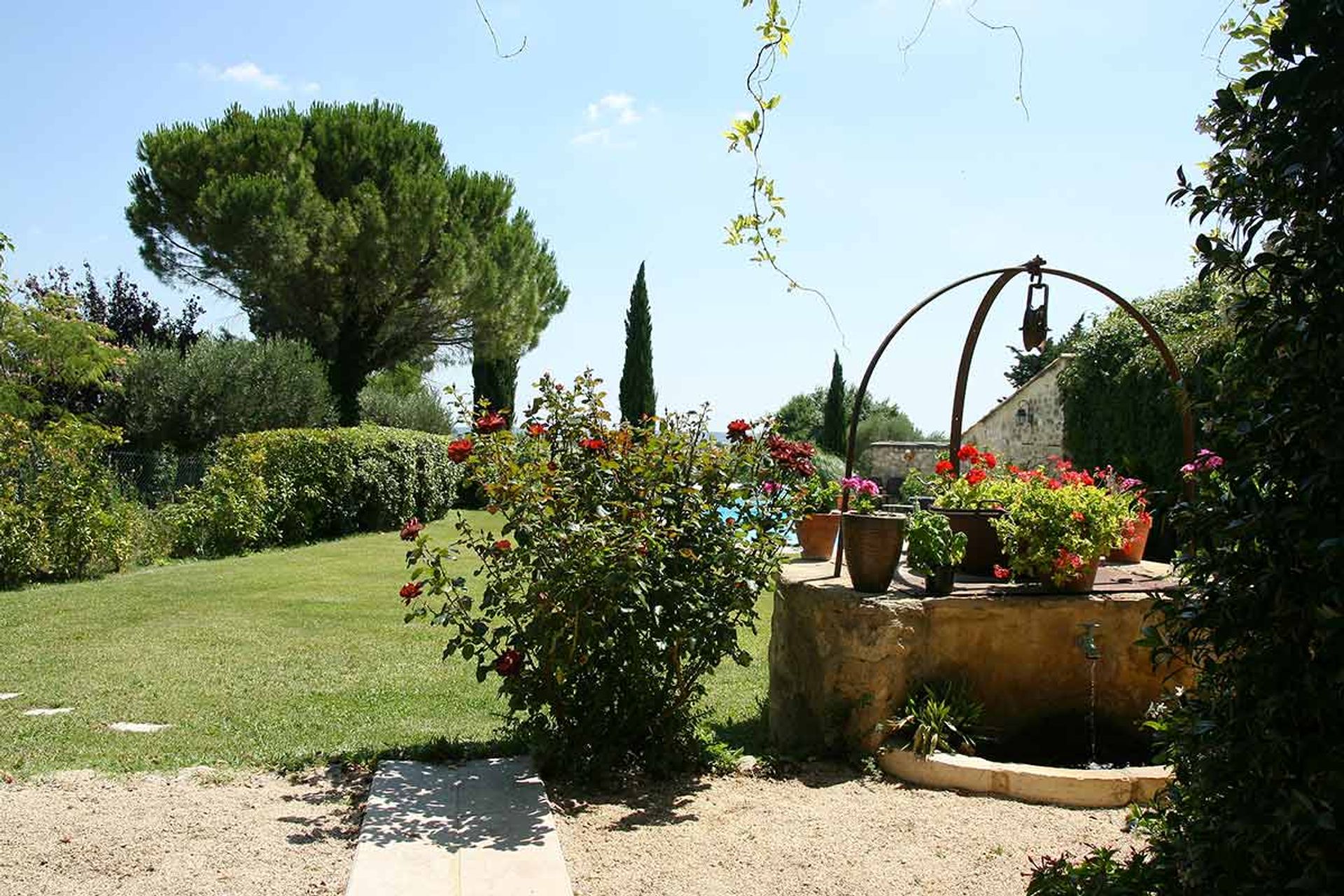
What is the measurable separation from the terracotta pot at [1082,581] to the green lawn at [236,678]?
1.68 metres

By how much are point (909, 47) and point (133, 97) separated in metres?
5.50

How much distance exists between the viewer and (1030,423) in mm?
15250

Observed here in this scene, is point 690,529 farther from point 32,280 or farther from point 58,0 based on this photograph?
point 32,280

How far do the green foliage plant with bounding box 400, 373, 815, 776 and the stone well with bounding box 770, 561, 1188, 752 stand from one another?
48 centimetres

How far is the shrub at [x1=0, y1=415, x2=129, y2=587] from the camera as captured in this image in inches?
392

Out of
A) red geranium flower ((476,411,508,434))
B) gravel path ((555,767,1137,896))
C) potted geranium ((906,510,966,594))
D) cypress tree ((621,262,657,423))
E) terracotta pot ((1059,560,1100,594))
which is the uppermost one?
cypress tree ((621,262,657,423))

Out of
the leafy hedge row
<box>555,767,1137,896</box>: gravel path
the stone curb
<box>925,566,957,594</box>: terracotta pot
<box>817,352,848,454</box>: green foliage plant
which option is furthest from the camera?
<box>817,352,848,454</box>: green foliage plant

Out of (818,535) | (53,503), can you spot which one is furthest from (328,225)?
(818,535)

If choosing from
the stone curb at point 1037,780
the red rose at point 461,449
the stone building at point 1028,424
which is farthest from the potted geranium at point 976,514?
the stone building at point 1028,424

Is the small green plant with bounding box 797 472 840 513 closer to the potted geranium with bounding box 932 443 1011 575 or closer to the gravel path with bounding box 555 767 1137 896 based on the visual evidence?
the potted geranium with bounding box 932 443 1011 575

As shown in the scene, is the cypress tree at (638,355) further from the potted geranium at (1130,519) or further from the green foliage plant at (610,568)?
the green foliage plant at (610,568)

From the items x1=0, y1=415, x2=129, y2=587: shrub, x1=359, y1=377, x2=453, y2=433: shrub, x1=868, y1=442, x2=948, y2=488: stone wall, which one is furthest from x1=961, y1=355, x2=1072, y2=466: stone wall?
x1=359, y1=377, x2=453, y2=433: shrub

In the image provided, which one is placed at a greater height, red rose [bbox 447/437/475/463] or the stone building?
the stone building

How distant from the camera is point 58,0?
4562 millimetres
